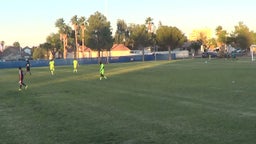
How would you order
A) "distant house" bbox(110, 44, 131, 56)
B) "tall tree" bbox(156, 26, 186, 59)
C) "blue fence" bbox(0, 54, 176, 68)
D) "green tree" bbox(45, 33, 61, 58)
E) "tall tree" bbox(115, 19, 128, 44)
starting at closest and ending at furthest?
"blue fence" bbox(0, 54, 176, 68) < "tall tree" bbox(156, 26, 186, 59) < "distant house" bbox(110, 44, 131, 56) < "green tree" bbox(45, 33, 61, 58) < "tall tree" bbox(115, 19, 128, 44)

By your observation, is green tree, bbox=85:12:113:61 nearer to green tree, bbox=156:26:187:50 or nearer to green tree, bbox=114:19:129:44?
green tree, bbox=156:26:187:50

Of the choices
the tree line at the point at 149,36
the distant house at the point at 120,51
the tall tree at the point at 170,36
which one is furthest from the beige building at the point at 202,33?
the tall tree at the point at 170,36

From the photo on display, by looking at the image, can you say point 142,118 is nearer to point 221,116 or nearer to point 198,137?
point 221,116

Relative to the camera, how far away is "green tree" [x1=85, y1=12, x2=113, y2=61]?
114688mm

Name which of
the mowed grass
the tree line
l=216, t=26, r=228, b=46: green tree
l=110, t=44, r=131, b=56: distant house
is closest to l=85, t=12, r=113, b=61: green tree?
the tree line

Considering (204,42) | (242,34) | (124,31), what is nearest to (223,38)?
(242,34)

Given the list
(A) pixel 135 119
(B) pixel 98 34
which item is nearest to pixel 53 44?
(B) pixel 98 34

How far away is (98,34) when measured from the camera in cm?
11488

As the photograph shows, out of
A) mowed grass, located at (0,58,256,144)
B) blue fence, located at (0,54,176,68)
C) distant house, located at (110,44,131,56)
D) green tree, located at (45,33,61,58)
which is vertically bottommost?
blue fence, located at (0,54,176,68)

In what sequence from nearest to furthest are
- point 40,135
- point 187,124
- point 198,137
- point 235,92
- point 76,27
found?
point 198,137 < point 40,135 < point 187,124 < point 235,92 < point 76,27

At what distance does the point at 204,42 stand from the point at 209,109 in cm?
13601

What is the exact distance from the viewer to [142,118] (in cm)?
1379

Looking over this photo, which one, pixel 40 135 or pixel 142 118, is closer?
pixel 40 135

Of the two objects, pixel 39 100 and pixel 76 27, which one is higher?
pixel 76 27
